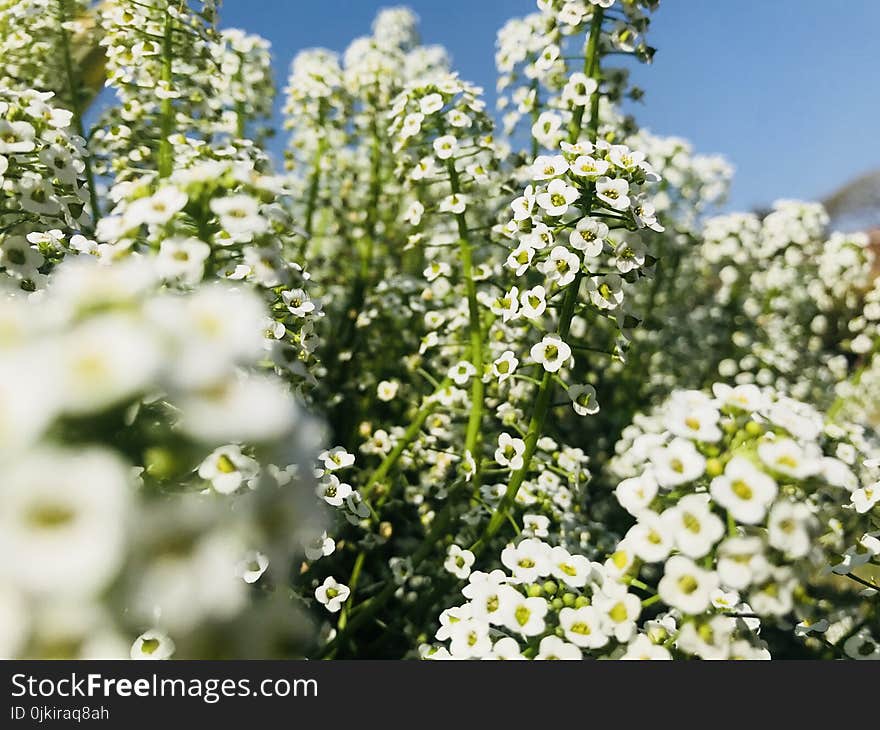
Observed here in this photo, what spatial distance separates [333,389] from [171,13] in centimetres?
183

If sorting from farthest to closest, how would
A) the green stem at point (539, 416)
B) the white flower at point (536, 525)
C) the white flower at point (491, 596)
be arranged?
the white flower at point (536, 525) < the green stem at point (539, 416) < the white flower at point (491, 596)

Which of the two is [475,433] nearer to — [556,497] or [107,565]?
[556,497]

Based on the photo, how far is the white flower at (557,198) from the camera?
195cm

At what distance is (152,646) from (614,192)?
1612 mm

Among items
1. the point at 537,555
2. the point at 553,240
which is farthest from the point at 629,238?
the point at 537,555

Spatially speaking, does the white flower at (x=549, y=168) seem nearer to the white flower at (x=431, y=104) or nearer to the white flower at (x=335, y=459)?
the white flower at (x=431, y=104)

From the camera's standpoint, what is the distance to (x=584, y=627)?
1.43 m

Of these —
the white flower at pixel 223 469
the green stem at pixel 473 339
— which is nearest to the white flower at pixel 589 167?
the green stem at pixel 473 339

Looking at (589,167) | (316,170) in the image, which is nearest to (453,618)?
(589,167)

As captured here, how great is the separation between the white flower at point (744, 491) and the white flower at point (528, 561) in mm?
519

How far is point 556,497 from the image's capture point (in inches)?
103

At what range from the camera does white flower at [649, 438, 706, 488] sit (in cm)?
130

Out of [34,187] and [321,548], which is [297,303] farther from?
[34,187]

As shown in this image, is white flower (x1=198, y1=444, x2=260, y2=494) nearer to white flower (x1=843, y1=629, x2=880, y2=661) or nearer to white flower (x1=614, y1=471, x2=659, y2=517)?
A: white flower (x1=614, y1=471, x2=659, y2=517)
